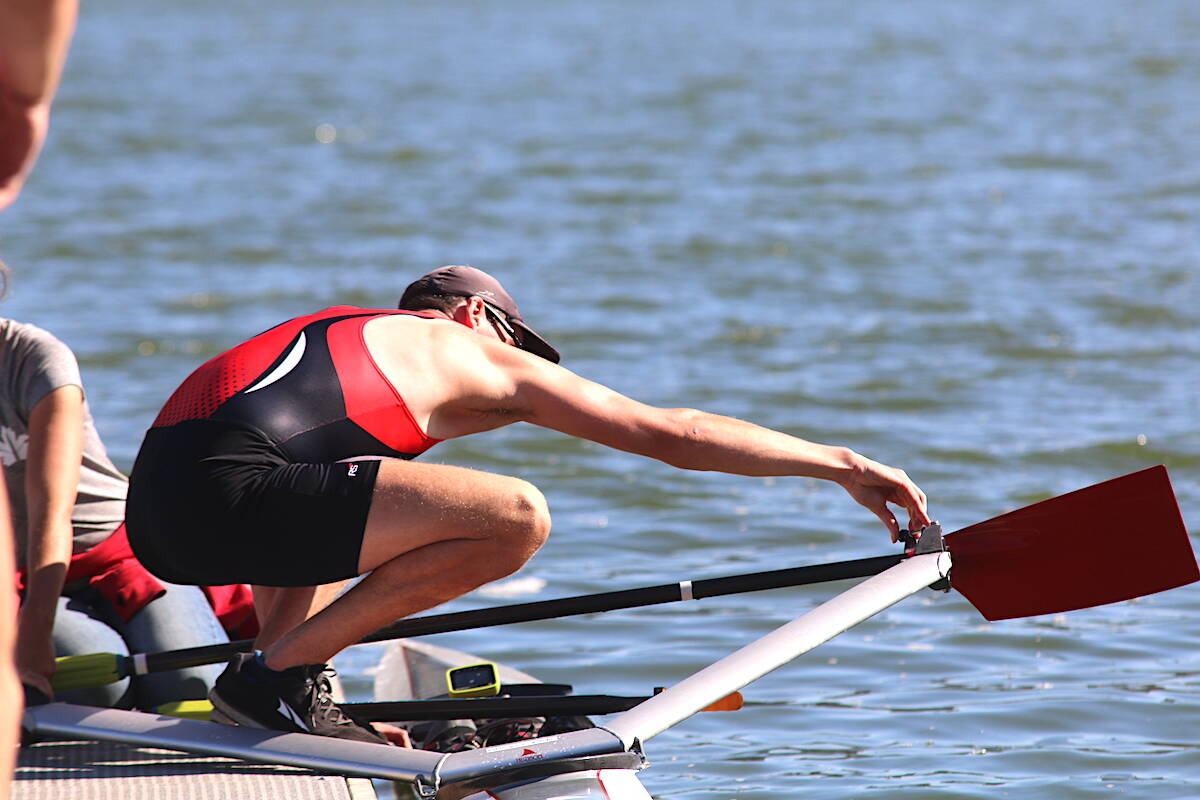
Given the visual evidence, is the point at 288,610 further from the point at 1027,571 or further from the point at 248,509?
the point at 1027,571

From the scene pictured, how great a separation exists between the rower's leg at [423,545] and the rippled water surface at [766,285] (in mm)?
1160

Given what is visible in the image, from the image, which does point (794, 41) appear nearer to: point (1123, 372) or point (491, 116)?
point (491, 116)

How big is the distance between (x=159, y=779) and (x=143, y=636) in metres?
0.83

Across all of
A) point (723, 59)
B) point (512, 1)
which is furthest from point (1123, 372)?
point (512, 1)

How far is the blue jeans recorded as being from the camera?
416cm

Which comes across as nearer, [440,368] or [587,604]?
[440,368]

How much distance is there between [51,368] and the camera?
12.8 ft

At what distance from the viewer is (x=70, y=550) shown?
13.1 ft

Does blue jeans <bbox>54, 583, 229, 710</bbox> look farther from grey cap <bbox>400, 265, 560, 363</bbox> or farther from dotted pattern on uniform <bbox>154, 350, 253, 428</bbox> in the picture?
grey cap <bbox>400, 265, 560, 363</bbox>

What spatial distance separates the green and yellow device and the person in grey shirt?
2.16 ft

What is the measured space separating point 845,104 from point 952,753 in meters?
18.4

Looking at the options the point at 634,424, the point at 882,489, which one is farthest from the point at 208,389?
the point at 882,489

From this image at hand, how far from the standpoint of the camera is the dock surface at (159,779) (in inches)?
135

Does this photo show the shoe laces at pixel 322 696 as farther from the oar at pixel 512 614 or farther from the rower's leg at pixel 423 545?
the oar at pixel 512 614
